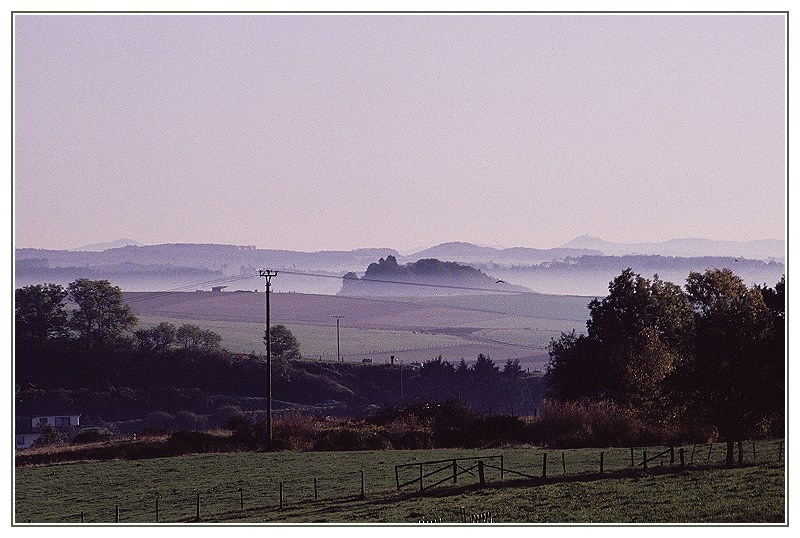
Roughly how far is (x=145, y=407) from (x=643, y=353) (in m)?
55.7

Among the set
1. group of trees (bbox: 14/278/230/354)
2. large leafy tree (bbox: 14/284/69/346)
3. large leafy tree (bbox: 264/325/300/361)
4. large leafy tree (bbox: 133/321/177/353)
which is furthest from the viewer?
large leafy tree (bbox: 264/325/300/361)

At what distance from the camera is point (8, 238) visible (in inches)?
1389

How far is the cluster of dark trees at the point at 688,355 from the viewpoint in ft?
141

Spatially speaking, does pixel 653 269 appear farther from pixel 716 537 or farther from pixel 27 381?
pixel 716 537

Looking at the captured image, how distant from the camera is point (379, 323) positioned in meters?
185

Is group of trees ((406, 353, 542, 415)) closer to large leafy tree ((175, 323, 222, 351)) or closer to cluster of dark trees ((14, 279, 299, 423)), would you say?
cluster of dark trees ((14, 279, 299, 423))

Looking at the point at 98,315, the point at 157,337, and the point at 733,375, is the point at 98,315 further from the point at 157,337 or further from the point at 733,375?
the point at 733,375

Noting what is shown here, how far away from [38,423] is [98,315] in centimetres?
2205

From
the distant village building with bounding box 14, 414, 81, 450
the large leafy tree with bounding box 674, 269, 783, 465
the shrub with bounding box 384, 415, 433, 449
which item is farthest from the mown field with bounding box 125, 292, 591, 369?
the large leafy tree with bounding box 674, 269, 783, 465

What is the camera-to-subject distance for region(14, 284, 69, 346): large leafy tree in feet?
375

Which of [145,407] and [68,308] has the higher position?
[68,308]

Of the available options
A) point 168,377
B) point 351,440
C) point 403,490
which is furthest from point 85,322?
point 403,490

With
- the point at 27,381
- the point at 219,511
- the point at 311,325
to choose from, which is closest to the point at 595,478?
the point at 219,511

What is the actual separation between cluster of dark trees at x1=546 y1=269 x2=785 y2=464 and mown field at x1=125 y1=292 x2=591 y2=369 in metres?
54.9
